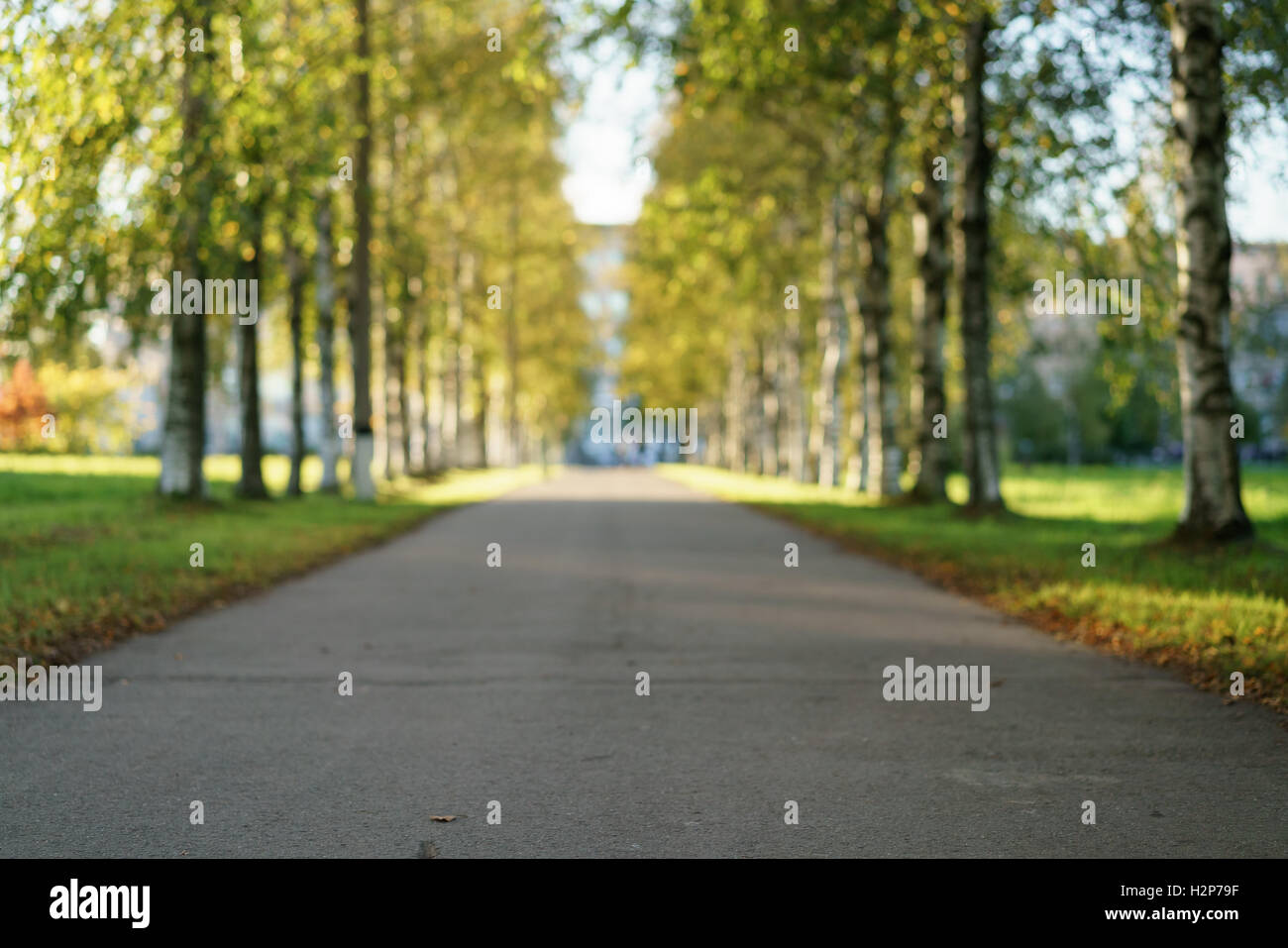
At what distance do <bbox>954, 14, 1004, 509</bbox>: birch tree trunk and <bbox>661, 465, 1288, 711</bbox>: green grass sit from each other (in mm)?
773

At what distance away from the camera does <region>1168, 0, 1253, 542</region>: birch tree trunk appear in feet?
44.7

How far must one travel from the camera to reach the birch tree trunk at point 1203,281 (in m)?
13.6

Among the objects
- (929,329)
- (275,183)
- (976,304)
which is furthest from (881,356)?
(275,183)

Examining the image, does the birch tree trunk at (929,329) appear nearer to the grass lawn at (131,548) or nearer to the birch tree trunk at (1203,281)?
the grass lawn at (131,548)

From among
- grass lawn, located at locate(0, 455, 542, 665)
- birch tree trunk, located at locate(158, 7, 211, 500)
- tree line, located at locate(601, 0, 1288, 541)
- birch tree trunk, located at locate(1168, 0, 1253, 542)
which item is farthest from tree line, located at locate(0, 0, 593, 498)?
birch tree trunk, located at locate(1168, 0, 1253, 542)

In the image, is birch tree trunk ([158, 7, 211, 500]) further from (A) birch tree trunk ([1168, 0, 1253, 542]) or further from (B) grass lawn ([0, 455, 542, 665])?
(A) birch tree trunk ([1168, 0, 1253, 542])

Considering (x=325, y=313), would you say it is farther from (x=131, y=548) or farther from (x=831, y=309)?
(x=131, y=548)

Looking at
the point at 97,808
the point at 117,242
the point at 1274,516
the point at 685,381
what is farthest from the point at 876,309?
the point at 685,381

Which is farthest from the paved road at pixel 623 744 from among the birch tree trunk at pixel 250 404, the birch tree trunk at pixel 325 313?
the birch tree trunk at pixel 325 313

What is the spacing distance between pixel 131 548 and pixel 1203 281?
11926 millimetres

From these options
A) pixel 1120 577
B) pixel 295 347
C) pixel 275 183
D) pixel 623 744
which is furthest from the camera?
pixel 295 347

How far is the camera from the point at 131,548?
47.0 feet

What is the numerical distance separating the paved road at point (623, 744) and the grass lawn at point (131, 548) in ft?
1.53

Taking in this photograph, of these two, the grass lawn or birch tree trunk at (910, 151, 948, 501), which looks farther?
birch tree trunk at (910, 151, 948, 501)
